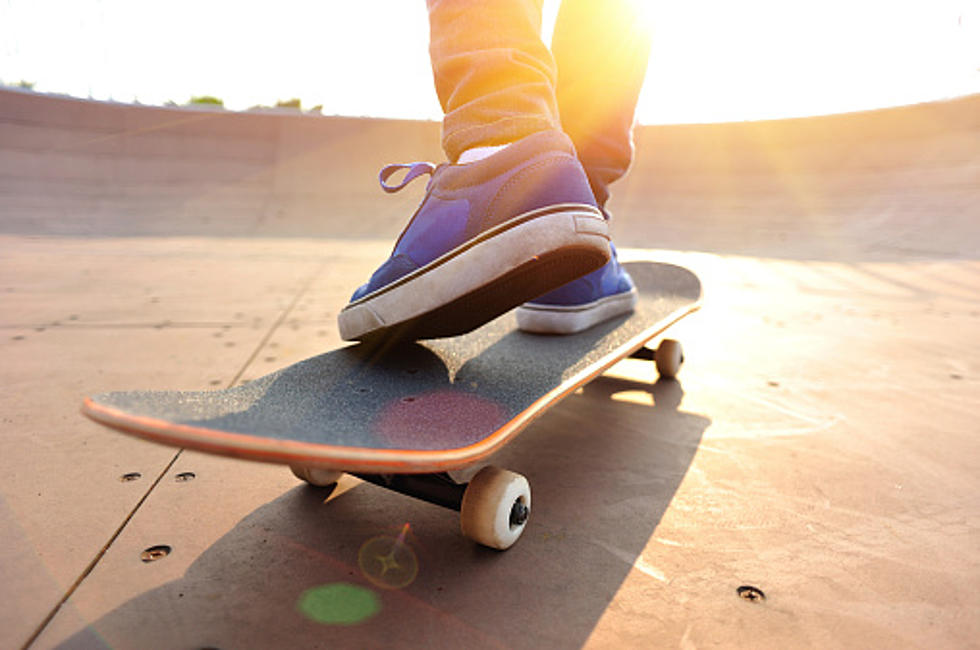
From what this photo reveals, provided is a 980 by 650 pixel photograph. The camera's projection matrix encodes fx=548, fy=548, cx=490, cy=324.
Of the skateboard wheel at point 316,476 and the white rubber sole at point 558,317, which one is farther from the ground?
the white rubber sole at point 558,317

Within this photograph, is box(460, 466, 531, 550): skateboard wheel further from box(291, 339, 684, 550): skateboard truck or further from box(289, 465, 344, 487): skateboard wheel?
box(289, 465, 344, 487): skateboard wheel

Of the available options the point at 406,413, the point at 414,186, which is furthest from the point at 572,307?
the point at 414,186

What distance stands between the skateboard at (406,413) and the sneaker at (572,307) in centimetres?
5

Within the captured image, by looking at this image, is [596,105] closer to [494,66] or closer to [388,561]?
[494,66]

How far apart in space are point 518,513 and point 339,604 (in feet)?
0.99

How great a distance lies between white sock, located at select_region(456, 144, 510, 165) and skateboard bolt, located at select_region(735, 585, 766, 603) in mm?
848

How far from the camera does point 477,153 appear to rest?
3.66 feet

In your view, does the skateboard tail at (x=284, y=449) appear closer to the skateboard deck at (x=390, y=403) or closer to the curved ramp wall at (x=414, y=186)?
the skateboard deck at (x=390, y=403)

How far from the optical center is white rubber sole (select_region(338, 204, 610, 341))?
2.89ft

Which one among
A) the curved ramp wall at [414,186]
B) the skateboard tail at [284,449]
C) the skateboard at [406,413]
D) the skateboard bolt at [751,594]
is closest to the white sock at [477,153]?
the skateboard at [406,413]

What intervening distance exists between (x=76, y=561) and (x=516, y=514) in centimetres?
68

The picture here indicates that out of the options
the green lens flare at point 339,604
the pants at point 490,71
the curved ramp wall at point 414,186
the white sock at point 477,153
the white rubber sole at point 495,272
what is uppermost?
the pants at point 490,71

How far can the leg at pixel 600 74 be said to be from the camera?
1623mm

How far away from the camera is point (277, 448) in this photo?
556 mm
